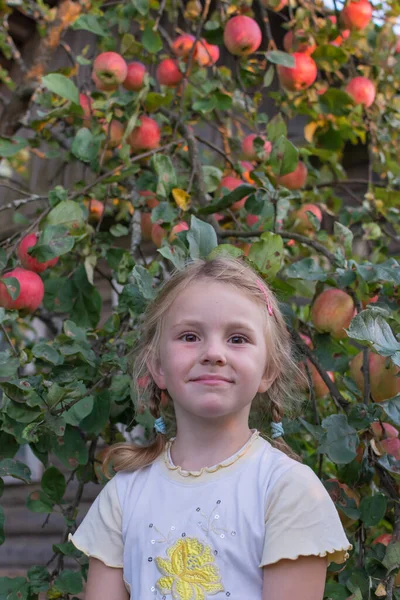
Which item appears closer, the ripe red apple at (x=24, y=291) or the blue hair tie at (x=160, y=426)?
the blue hair tie at (x=160, y=426)

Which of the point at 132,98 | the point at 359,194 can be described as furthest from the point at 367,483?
the point at 359,194

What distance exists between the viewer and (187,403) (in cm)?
104

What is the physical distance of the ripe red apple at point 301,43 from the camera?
2.23 metres

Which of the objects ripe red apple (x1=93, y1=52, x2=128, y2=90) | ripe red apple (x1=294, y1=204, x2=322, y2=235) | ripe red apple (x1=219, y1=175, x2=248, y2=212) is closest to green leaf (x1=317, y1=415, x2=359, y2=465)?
ripe red apple (x1=219, y1=175, x2=248, y2=212)

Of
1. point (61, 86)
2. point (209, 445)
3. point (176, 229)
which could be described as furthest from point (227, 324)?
point (61, 86)

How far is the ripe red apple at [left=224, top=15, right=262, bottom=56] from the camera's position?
2096 millimetres

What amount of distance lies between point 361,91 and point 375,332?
1334 millimetres

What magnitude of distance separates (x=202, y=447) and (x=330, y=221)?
94.3 inches

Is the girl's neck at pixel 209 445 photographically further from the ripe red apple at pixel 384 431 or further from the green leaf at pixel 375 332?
the ripe red apple at pixel 384 431

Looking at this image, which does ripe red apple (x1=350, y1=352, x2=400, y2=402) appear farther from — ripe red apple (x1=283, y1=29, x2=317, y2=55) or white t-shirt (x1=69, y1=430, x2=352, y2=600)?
ripe red apple (x1=283, y1=29, x2=317, y2=55)

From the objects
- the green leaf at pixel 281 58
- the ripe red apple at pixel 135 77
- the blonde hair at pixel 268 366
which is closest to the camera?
the blonde hair at pixel 268 366

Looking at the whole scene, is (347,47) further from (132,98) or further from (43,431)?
(43,431)

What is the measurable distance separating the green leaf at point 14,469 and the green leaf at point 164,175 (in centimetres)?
64

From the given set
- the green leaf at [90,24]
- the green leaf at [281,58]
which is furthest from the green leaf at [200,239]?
the green leaf at [90,24]
